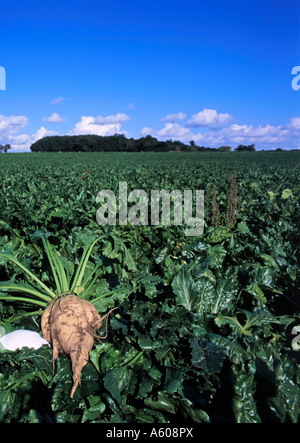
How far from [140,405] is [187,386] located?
0.31 meters

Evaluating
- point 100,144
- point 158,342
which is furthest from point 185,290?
point 100,144

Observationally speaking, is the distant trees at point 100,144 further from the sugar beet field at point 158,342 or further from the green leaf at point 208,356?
the green leaf at point 208,356

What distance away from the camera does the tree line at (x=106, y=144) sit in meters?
71.3

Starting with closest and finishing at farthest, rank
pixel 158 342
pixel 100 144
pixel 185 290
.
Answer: pixel 158 342, pixel 185 290, pixel 100 144

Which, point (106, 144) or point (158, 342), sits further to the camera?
point (106, 144)

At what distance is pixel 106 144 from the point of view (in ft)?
256

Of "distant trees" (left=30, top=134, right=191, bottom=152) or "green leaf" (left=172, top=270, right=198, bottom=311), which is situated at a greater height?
"distant trees" (left=30, top=134, right=191, bottom=152)

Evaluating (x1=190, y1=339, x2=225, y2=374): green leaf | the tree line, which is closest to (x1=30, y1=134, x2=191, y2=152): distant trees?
the tree line

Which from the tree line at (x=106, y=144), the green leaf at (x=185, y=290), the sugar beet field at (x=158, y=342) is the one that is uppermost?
the tree line at (x=106, y=144)

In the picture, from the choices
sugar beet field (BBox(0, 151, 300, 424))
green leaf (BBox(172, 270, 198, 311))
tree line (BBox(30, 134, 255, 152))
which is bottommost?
sugar beet field (BBox(0, 151, 300, 424))

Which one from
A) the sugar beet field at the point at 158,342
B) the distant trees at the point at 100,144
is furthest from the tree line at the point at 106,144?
the sugar beet field at the point at 158,342

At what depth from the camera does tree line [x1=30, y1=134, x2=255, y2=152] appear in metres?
71.3

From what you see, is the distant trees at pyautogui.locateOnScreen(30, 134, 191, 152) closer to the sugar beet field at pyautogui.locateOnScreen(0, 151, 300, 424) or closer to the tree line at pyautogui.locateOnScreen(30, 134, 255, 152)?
the tree line at pyautogui.locateOnScreen(30, 134, 255, 152)

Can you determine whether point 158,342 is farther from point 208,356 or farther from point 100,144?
point 100,144
